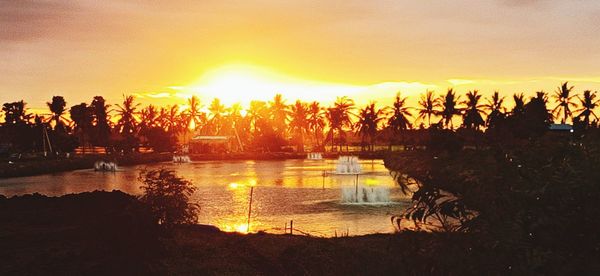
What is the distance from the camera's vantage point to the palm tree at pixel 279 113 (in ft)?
542

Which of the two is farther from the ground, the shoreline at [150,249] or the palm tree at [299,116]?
the palm tree at [299,116]

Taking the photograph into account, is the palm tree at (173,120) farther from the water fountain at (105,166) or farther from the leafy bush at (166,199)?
the leafy bush at (166,199)

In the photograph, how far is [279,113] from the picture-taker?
6560 inches

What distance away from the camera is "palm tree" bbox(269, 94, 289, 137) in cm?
16512

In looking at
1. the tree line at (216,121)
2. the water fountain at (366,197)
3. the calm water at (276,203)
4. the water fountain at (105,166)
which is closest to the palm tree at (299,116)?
the tree line at (216,121)

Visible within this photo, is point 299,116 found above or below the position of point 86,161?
above

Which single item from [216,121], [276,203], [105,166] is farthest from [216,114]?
[276,203]

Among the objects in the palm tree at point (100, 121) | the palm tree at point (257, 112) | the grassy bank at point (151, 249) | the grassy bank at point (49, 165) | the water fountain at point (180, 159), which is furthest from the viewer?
the palm tree at point (257, 112)

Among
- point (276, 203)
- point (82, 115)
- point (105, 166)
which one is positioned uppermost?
point (82, 115)

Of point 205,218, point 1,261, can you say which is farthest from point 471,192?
point 205,218

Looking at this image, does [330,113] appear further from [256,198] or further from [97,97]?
[256,198]

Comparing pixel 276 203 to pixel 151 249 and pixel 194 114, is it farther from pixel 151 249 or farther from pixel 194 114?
pixel 194 114

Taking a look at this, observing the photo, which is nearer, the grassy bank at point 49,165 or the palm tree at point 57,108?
the grassy bank at point 49,165

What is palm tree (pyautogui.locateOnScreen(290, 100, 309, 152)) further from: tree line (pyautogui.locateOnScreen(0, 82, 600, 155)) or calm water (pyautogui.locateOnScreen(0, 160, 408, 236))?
calm water (pyautogui.locateOnScreen(0, 160, 408, 236))
